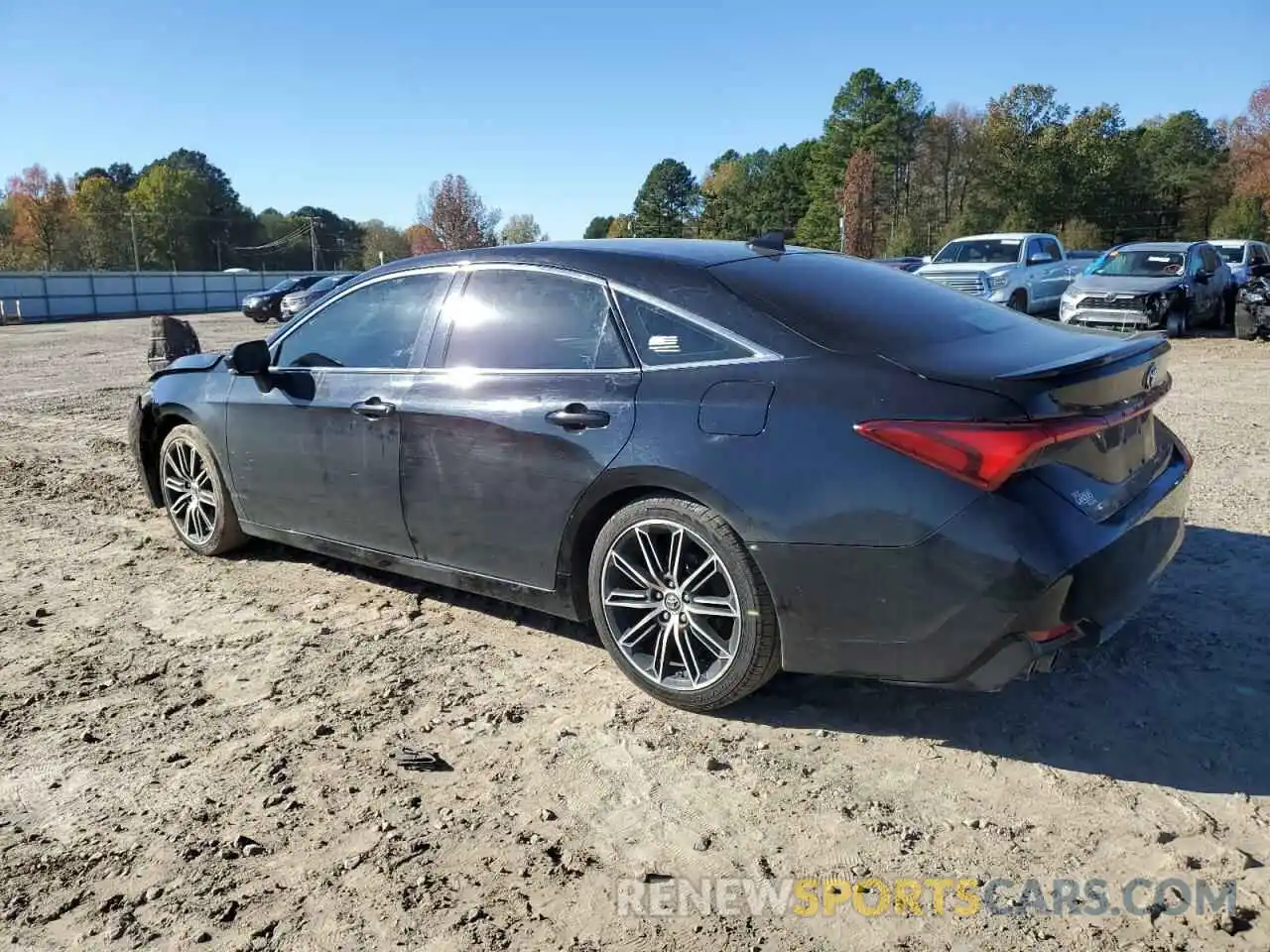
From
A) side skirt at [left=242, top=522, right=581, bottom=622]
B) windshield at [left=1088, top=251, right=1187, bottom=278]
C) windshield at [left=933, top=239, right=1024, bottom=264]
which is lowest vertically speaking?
side skirt at [left=242, top=522, right=581, bottom=622]

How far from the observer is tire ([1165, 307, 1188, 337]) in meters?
16.6

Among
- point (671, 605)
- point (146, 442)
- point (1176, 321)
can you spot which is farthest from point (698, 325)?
point (1176, 321)

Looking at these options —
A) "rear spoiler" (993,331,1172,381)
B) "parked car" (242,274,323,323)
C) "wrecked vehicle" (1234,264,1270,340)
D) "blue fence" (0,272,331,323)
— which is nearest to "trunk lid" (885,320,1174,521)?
"rear spoiler" (993,331,1172,381)

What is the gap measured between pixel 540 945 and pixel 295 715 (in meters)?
1.59

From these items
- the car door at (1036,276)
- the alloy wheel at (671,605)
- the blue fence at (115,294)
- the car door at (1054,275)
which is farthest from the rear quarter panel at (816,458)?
the blue fence at (115,294)

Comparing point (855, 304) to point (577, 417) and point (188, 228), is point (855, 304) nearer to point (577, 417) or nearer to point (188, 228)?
point (577, 417)

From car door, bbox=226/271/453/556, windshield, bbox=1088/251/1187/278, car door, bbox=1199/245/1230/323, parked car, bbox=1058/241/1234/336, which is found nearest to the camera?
car door, bbox=226/271/453/556

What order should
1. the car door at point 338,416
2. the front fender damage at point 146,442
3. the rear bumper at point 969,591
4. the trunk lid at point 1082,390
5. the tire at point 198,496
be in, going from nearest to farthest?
1. the rear bumper at point 969,591
2. the trunk lid at point 1082,390
3. the car door at point 338,416
4. the tire at point 198,496
5. the front fender damage at point 146,442

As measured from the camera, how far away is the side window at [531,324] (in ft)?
12.1

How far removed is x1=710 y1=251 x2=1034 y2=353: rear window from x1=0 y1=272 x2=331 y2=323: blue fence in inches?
1746

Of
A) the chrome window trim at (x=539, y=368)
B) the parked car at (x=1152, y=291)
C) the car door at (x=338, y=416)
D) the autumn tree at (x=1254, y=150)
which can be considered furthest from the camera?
the autumn tree at (x=1254, y=150)

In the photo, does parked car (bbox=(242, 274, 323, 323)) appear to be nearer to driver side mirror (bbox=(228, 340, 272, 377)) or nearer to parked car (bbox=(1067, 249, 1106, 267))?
parked car (bbox=(1067, 249, 1106, 267))

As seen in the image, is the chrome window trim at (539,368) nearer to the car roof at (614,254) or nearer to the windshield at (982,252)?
the car roof at (614,254)

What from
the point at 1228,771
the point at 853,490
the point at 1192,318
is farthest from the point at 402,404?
the point at 1192,318
